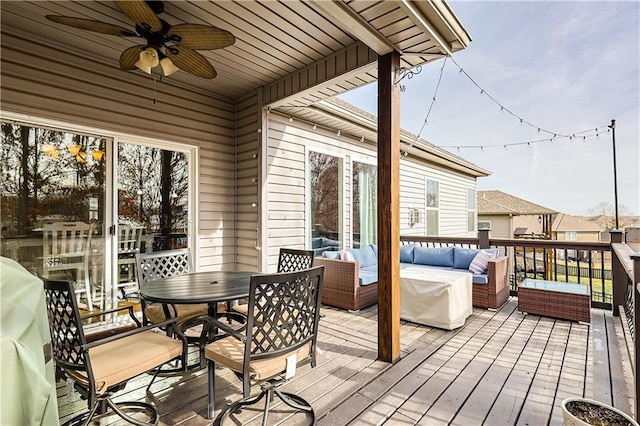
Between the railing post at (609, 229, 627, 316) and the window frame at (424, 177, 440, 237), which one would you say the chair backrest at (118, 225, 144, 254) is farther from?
the window frame at (424, 177, 440, 237)

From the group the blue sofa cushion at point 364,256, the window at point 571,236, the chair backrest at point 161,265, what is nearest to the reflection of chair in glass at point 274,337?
the chair backrest at point 161,265

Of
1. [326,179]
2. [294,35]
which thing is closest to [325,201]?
[326,179]

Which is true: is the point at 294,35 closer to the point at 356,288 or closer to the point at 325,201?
the point at 325,201

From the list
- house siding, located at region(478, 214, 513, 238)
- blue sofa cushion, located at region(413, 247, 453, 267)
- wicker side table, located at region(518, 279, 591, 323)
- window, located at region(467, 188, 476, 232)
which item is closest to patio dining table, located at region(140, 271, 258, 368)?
blue sofa cushion, located at region(413, 247, 453, 267)

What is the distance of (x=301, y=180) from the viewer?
5.11m

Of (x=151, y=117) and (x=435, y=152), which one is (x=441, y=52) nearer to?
(x=151, y=117)

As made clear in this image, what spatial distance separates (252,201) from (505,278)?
12.7ft

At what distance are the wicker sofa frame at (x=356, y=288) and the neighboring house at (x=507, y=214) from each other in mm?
12521

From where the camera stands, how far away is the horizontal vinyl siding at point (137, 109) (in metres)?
2.96

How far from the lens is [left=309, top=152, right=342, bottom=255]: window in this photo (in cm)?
537

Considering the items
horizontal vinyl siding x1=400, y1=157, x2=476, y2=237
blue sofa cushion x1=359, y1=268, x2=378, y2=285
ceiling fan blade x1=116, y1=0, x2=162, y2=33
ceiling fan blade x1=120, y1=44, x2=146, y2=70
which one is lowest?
blue sofa cushion x1=359, y1=268, x2=378, y2=285

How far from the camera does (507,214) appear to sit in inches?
647

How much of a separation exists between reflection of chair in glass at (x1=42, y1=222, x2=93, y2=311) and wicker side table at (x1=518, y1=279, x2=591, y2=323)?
522cm

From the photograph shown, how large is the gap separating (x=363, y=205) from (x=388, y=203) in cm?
350
